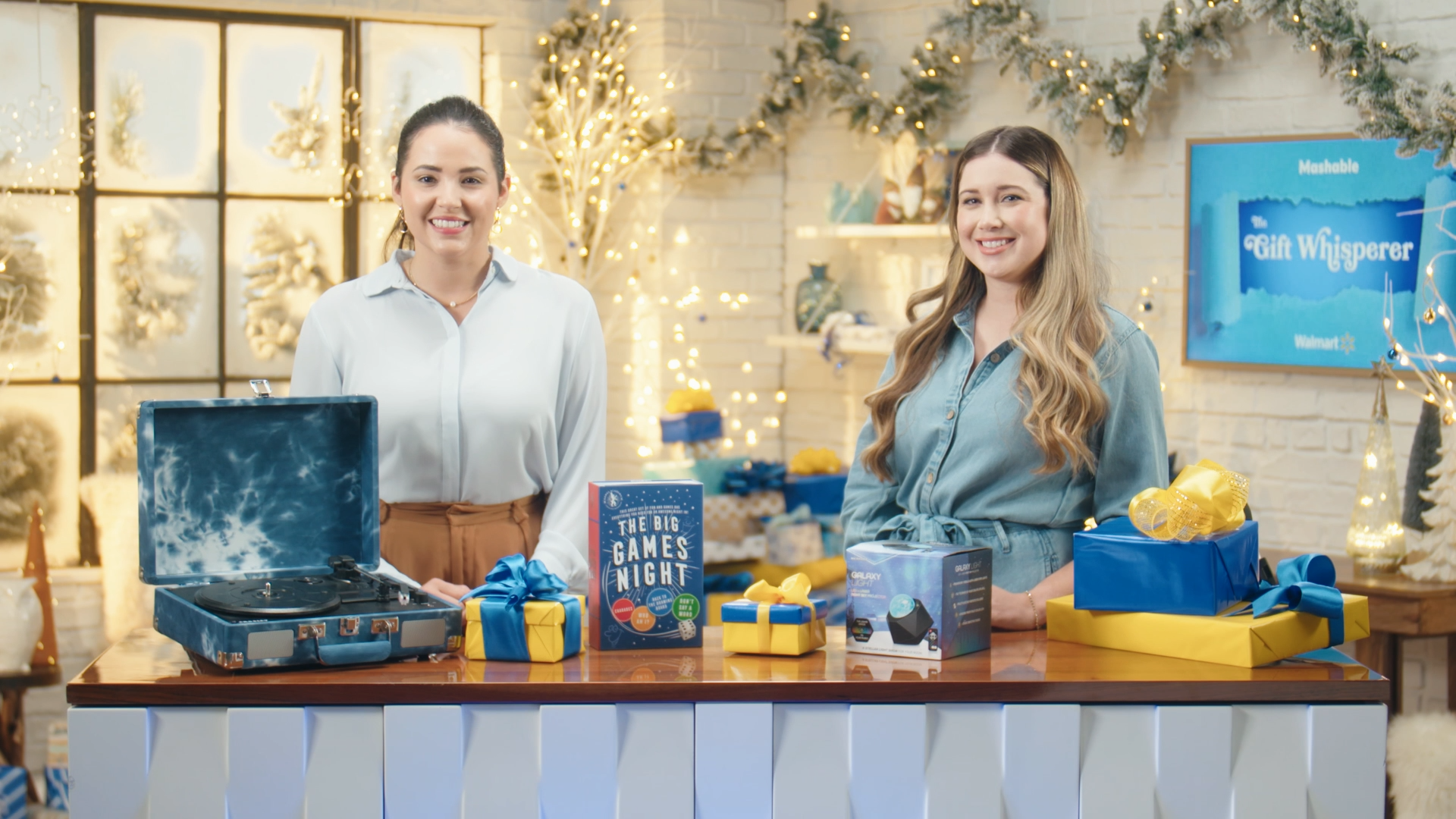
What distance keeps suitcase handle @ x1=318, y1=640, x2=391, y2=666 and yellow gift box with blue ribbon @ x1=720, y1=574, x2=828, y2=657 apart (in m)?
0.39

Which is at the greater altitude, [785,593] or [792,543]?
[785,593]

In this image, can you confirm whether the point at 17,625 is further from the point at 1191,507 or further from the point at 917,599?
the point at 1191,507

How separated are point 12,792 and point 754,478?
6.82 feet

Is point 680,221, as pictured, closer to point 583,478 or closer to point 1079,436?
point 583,478

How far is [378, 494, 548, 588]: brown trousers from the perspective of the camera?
2059 millimetres

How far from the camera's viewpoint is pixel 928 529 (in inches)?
74.9

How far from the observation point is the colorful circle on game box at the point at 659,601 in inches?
Result: 65.1

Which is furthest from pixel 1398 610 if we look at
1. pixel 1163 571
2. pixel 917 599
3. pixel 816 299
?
pixel 816 299

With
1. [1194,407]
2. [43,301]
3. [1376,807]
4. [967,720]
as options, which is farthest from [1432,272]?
[43,301]

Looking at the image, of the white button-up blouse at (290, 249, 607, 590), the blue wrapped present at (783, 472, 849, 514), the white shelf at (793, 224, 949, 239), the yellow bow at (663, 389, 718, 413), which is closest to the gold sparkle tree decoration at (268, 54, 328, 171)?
the yellow bow at (663, 389, 718, 413)

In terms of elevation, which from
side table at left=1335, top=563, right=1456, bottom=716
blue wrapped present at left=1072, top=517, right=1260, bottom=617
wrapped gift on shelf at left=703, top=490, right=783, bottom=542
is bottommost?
side table at left=1335, top=563, right=1456, bottom=716

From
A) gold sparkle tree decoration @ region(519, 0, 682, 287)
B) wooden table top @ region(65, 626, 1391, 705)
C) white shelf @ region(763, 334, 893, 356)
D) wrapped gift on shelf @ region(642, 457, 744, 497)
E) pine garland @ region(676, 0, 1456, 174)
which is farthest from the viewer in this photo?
gold sparkle tree decoration @ region(519, 0, 682, 287)

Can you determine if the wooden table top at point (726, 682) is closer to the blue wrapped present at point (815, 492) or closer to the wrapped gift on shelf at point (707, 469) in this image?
the wrapped gift on shelf at point (707, 469)

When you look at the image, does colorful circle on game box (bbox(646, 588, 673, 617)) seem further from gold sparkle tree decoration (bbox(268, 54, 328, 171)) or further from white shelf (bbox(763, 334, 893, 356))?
gold sparkle tree decoration (bbox(268, 54, 328, 171))
